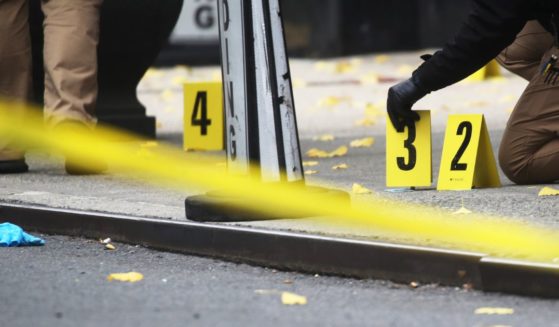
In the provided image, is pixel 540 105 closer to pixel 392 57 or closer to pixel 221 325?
pixel 221 325

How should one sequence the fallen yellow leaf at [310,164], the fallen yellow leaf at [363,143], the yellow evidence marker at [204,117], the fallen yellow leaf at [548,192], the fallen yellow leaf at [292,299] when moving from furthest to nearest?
the fallen yellow leaf at [363,143], the yellow evidence marker at [204,117], the fallen yellow leaf at [310,164], the fallen yellow leaf at [548,192], the fallen yellow leaf at [292,299]

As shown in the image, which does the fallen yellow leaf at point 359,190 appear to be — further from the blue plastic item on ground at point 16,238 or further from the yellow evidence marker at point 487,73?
the yellow evidence marker at point 487,73

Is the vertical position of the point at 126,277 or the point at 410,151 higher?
the point at 410,151

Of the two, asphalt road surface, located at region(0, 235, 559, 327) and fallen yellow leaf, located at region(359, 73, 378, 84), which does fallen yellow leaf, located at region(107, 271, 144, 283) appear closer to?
asphalt road surface, located at region(0, 235, 559, 327)

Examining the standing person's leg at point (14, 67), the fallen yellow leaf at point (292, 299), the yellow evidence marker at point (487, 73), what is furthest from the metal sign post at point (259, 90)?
the yellow evidence marker at point (487, 73)

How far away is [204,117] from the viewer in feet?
25.6

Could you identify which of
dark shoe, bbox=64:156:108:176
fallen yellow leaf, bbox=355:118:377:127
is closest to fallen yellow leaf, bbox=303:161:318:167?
dark shoe, bbox=64:156:108:176

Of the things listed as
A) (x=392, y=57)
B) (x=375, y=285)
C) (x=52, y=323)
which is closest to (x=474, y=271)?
(x=375, y=285)

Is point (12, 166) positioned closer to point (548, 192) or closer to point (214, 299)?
point (548, 192)

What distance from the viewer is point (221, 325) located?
155 inches

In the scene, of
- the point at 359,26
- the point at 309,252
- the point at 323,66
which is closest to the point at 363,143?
the point at 309,252

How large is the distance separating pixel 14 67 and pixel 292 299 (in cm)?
299

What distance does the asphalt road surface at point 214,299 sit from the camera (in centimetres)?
401

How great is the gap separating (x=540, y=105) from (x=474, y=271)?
75.0 inches
